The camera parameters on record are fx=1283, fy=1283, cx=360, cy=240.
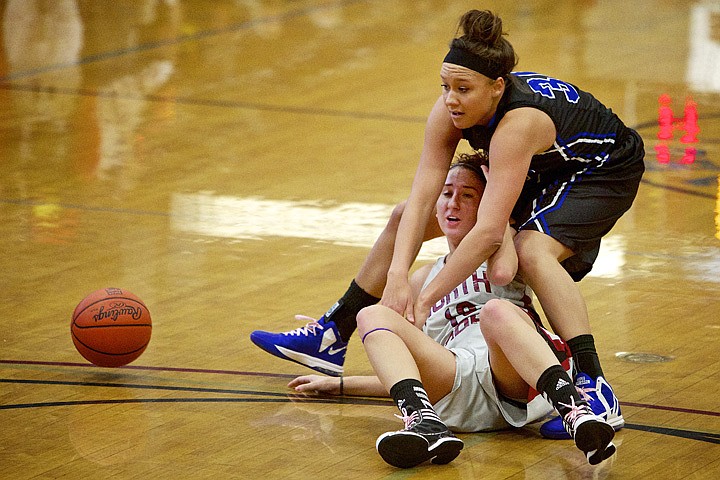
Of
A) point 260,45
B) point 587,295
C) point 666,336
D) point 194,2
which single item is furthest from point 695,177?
point 194,2

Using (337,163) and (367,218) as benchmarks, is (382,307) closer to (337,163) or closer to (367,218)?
(367,218)

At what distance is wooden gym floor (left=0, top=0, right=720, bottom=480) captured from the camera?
12.7ft

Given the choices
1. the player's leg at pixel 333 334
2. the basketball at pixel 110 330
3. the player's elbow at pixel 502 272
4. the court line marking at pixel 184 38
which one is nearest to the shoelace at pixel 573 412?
the player's elbow at pixel 502 272

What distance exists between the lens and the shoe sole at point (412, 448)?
3547 mm

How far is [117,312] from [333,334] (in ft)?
2.47

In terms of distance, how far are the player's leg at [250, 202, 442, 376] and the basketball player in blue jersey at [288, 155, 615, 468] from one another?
0.15m

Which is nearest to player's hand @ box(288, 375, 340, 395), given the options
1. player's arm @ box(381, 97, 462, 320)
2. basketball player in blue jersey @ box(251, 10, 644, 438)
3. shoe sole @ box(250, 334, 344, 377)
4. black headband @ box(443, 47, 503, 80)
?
shoe sole @ box(250, 334, 344, 377)

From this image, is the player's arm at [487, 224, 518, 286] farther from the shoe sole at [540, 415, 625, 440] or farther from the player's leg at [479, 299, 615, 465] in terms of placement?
the shoe sole at [540, 415, 625, 440]

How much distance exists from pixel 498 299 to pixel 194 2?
11.6m

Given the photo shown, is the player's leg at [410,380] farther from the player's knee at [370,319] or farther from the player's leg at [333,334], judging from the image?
the player's leg at [333,334]

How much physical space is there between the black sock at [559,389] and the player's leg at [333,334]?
3.18 feet

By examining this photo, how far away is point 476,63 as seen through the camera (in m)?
3.84

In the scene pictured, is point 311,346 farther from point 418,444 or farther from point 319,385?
point 418,444

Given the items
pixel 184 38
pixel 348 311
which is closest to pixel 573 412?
pixel 348 311
